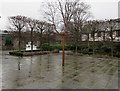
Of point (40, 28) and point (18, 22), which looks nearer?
point (18, 22)

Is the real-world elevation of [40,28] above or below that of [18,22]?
below

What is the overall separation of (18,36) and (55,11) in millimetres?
10925

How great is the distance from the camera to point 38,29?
24.7 meters

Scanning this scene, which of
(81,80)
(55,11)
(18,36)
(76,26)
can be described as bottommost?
(81,80)

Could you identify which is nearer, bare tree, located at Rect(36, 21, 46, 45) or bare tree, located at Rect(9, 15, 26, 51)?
bare tree, located at Rect(9, 15, 26, 51)

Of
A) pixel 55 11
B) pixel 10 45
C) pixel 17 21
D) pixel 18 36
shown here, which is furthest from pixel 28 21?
pixel 10 45

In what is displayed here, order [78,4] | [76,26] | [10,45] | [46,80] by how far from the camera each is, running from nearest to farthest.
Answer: [46,80] < [76,26] < [78,4] < [10,45]

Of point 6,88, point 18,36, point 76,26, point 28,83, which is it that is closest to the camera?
point 6,88

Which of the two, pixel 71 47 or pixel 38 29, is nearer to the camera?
pixel 38 29

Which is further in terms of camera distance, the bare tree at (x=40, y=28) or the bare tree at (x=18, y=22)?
the bare tree at (x=40, y=28)

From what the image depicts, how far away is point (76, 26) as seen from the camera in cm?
2188

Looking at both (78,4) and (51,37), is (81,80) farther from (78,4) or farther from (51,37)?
(78,4)

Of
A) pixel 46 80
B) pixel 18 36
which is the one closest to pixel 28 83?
pixel 46 80

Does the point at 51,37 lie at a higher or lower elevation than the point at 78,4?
lower
